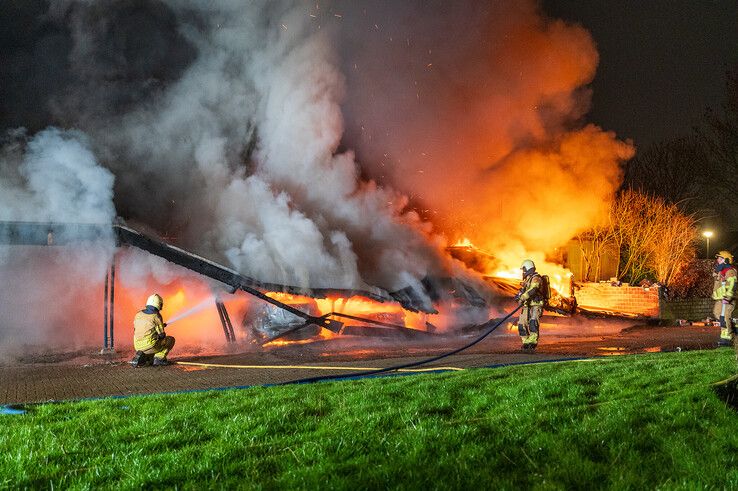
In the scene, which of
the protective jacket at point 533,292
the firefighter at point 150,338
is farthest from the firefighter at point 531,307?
the firefighter at point 150,338

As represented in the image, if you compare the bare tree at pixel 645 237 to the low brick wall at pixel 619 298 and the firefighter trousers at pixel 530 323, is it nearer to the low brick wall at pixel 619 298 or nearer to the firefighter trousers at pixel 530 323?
the low brick wall at pixel 619 298

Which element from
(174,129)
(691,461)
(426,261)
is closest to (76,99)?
(174,129)

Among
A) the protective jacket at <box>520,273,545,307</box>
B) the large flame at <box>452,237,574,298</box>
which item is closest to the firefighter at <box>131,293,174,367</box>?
the protective jacket at <box>520,273,545,307</box>

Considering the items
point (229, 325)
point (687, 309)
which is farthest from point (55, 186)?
point (687, 309)

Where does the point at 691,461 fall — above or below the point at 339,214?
below

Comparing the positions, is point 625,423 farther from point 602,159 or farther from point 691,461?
point 602,159

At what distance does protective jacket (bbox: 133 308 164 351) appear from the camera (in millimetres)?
9227

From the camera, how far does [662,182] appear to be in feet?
115

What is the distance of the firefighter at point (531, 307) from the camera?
1140 cm

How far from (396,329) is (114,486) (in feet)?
37.9

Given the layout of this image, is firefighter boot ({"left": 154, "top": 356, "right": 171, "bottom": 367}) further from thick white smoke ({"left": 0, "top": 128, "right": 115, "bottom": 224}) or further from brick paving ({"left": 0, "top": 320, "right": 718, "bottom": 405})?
thick white smoke ({"left": 0, "top": 128, "right": 115, "bottom": 224})

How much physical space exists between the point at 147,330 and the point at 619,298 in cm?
1740

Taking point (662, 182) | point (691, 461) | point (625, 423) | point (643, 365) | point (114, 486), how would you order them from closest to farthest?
point (114, 486) < point (691, 461) < point (625, 423) < point (643, 365) < point (662, 182)

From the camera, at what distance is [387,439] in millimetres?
3902
